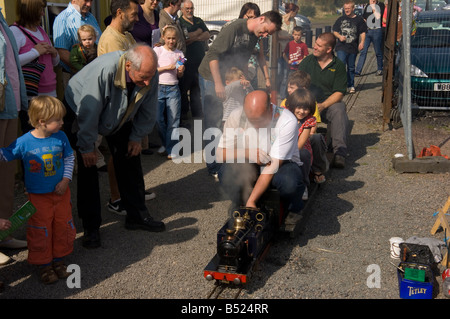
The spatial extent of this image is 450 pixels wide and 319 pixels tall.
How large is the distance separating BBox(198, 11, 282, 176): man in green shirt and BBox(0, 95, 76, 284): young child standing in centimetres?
268

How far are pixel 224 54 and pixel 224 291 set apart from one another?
357 centimetres

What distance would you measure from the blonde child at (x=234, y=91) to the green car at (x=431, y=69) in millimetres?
4123

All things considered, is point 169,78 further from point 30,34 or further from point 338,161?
point 338,161

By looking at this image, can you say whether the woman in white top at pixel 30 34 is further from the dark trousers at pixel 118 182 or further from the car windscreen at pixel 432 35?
the car windscreen at pixel 432 35

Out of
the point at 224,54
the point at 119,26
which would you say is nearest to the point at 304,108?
the point at 224,54

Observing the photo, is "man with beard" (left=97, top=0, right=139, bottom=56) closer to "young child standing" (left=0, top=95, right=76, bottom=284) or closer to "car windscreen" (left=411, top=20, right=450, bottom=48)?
"young child standing" (left=0, top=95, right=76, bottom=284)

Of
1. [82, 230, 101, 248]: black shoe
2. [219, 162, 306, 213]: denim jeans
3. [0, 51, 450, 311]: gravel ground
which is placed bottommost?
[0, 51, 450, 311]: gravel ground

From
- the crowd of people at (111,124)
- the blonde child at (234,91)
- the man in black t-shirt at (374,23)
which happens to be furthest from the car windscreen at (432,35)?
the blonde child at (234,91)

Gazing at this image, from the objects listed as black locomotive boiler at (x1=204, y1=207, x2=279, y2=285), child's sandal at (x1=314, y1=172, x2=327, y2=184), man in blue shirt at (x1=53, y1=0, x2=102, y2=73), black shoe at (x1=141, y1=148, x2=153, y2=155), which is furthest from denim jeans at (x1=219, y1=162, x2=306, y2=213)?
black shoe at (x1=141, y1=148, x2=153, y2=155)

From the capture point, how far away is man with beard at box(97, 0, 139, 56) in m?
5.34

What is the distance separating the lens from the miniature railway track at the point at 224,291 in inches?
160

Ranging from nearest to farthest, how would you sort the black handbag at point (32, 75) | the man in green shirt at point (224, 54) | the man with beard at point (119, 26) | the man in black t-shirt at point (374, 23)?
the man with beard at point (119, 26)
the black handbag at point (32, 75)
the man in green shirt at point (224, 54)
the man in black t-shirt at point (374, 23)

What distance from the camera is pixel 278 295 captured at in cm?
410

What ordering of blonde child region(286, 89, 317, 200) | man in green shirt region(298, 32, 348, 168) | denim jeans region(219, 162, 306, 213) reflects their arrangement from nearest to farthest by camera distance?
denim jeans region(219, 162, 306, 213) → blonde child region(286, 89, 317, 200) → man in green shirt region(298, 32, 348, 168)
